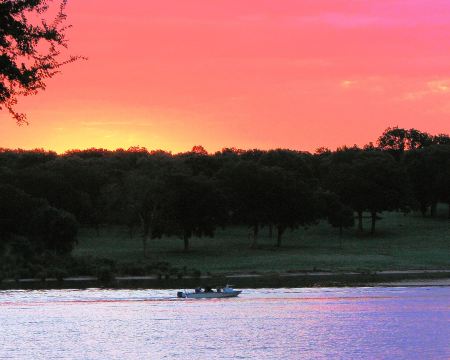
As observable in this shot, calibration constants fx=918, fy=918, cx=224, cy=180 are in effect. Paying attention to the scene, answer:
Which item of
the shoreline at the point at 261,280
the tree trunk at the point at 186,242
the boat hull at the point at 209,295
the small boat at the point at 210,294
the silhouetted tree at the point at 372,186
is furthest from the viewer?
the silhouetted tree at the point at 372,186

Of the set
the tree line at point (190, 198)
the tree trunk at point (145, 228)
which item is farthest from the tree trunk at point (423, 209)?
the tree trunk at point (145, 228)

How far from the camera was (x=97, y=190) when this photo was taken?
17738cm

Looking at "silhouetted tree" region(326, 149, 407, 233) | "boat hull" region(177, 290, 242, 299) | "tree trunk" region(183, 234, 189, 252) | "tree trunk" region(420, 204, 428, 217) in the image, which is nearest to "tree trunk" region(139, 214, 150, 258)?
"tree trunk" region(183, 234, 189, 252)

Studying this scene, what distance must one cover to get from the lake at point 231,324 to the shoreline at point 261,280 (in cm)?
638

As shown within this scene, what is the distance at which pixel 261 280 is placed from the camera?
11125cm

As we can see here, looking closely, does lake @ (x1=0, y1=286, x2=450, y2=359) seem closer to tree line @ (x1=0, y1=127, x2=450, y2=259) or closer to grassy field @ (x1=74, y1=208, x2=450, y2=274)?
grassy field @ (x1=74, y1=208, x2=450, y2=274)

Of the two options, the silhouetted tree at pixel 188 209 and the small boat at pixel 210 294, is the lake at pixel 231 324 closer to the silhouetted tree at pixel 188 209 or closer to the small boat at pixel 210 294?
the small boat at pixel 210 294

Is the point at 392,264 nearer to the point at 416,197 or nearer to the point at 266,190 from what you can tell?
the point at 266,190

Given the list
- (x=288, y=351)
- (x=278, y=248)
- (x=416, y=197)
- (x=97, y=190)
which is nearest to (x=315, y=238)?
(x=278, y=248)

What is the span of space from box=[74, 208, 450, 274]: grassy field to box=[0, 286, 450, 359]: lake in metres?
23.1

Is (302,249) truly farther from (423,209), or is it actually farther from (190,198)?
(423,209)

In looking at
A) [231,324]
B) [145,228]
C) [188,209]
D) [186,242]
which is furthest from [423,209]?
[231,324]

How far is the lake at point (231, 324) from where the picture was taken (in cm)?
6103

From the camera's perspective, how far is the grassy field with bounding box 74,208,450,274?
122 metres
